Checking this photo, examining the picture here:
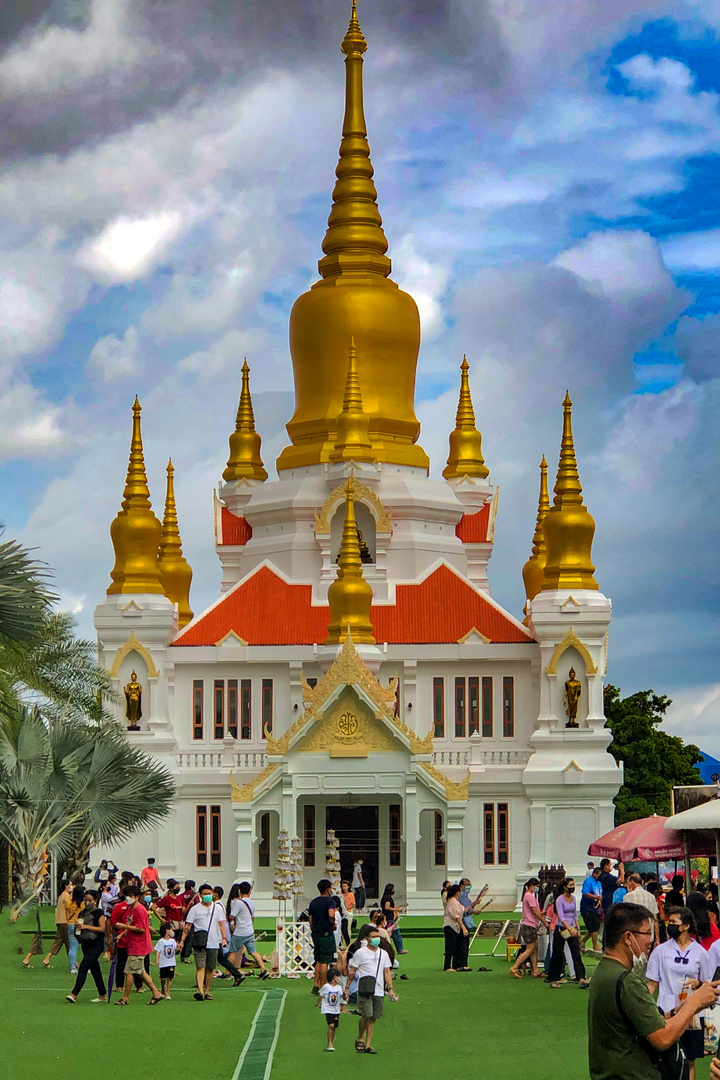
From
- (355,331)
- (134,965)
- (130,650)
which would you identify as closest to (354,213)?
(355,331)

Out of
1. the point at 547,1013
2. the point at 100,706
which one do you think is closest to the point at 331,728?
the point at 100,706

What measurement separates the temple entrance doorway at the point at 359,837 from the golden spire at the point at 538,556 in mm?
12767

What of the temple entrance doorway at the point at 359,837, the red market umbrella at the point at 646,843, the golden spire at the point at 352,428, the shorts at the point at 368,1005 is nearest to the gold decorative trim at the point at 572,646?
the temple entrance doorway at the point at 359,837

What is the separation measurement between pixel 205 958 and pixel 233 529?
103 feet

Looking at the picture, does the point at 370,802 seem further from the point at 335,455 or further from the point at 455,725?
the point at 335,455

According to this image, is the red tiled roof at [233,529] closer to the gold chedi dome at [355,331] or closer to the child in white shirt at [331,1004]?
the gold chedi dome at [355,331]

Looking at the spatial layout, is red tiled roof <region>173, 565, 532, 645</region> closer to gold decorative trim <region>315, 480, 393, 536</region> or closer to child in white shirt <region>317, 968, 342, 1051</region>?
gold decorative trim <region>315, 480, 393, 536</region>

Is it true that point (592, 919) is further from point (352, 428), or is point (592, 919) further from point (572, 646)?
point (352, 428)

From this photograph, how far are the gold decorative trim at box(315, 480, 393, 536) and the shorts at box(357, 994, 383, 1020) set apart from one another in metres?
30.9

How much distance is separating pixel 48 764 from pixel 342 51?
3249cm

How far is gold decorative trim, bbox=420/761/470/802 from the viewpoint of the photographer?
4325 centimetres

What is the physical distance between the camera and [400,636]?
159 feet

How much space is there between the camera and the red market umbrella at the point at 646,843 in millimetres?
28438

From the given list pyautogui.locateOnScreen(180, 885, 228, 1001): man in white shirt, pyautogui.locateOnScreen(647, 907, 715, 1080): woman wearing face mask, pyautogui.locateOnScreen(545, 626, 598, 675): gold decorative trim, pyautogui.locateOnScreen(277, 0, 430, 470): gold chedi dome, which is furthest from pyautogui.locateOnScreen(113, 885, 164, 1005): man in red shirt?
pyautogui.locateOnScreen(277, 0, 430, 470): gold chedi dome
